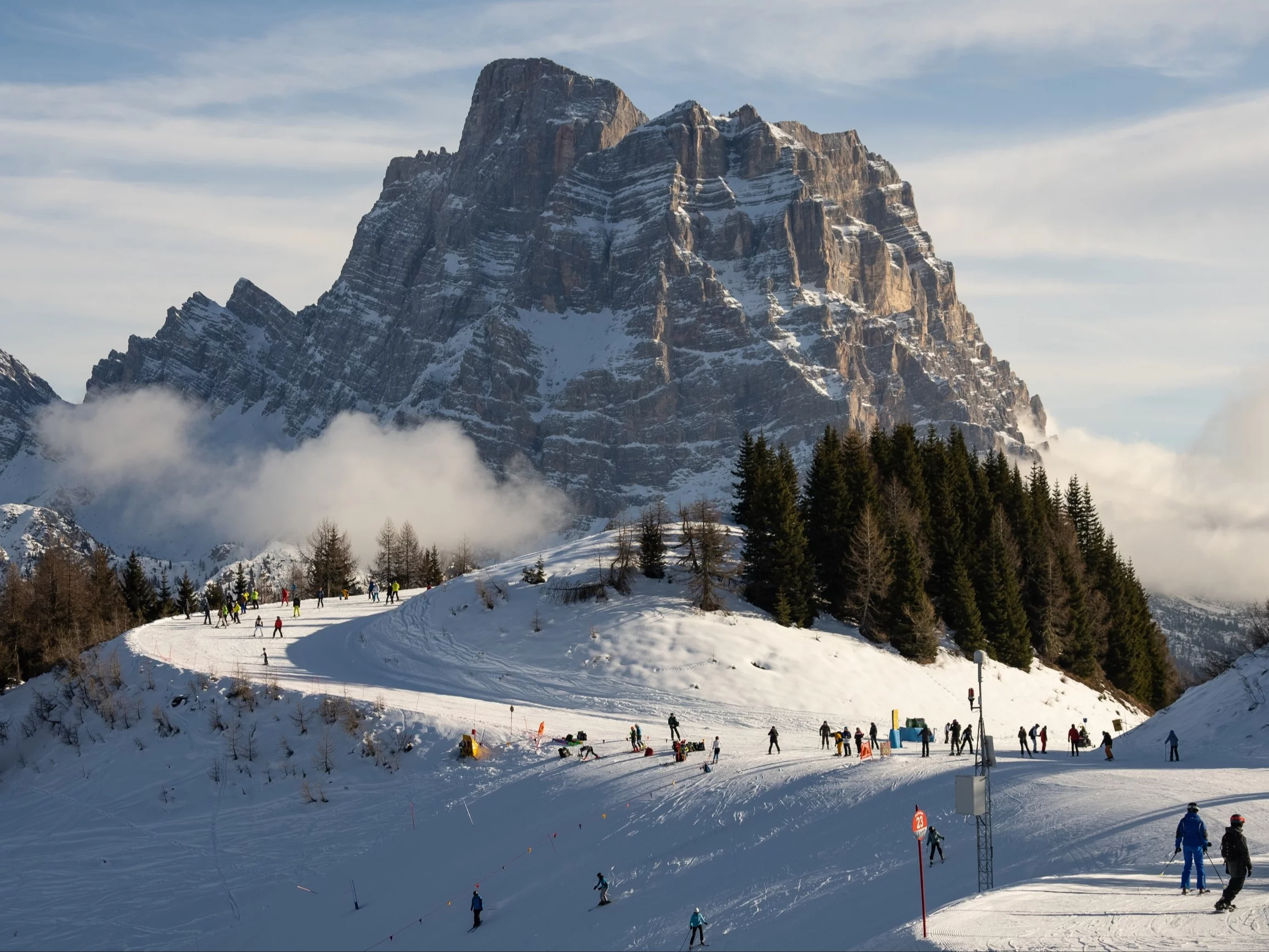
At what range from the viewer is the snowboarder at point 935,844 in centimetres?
2648

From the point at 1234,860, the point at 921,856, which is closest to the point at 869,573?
the point at 921,856

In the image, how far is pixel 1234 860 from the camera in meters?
20.1

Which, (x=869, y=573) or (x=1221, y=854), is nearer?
(x=1221, y=854)

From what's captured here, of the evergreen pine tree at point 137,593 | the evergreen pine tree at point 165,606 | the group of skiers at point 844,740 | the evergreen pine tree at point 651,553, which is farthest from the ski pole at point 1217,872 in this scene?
the evergreen pine tree at point 165,606

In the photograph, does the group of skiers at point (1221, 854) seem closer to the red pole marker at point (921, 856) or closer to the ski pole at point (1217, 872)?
the ski pole at point (1217, 872)

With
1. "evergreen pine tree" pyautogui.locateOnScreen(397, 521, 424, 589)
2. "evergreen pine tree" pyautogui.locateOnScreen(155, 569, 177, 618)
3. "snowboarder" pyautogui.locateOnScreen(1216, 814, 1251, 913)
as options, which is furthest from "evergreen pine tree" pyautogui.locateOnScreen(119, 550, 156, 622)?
"snowboarder" pyautogui.locateOnScreen(1216, 814, 1251, 913)

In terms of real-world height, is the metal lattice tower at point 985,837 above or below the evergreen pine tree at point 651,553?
below

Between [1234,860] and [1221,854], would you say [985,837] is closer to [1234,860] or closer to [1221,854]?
[1221,854]

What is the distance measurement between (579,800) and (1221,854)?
72.4ft

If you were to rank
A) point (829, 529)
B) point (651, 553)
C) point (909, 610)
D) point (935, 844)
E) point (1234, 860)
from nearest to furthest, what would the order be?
point (1234, 860)
point (935, 844)
point (909, 610)
point (651, 553)
point (829, 529)

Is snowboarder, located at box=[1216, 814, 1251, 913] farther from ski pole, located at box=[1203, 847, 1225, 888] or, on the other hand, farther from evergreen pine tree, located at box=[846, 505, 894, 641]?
evergreen pine tree, located at box=[846, 505, 894, 641]

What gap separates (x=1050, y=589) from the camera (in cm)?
7481

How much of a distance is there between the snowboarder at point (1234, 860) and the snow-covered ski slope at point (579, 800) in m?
0.41

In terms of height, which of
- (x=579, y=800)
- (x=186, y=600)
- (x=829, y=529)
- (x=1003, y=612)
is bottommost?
(x=579, y=800)
